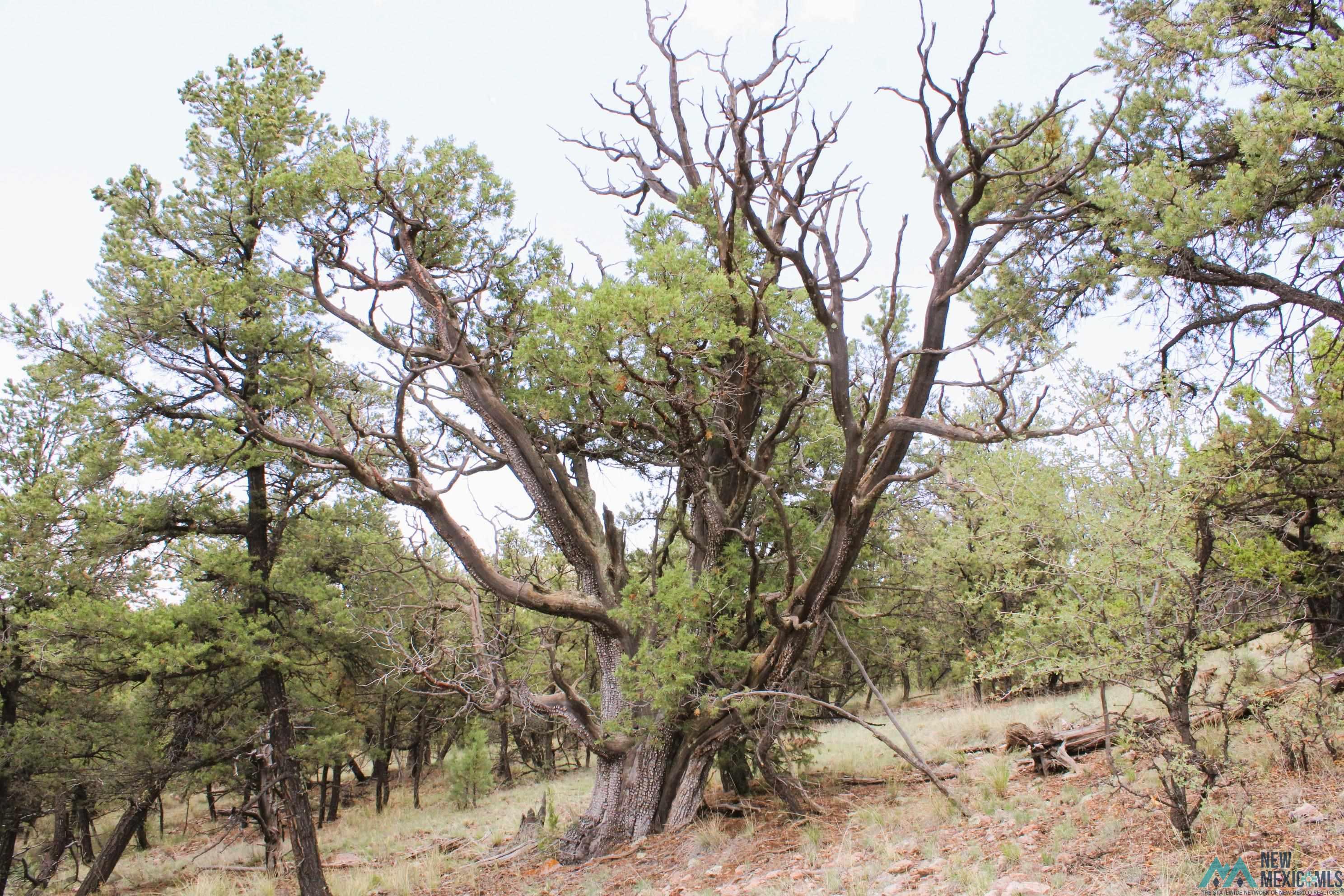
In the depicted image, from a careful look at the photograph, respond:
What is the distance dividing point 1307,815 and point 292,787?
1182 centimetres

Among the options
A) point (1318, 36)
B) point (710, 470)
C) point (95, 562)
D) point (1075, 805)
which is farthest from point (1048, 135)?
point (95, 562)

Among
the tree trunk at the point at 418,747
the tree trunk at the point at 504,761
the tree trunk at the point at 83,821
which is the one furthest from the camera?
the tree trunk at the point at 504,761

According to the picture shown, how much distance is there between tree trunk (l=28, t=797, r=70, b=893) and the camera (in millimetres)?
14125

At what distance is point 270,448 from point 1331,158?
12263 mm

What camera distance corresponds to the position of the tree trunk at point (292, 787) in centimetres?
1049

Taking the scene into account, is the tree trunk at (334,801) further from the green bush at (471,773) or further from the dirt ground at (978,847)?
the dirt ground at (978,847)

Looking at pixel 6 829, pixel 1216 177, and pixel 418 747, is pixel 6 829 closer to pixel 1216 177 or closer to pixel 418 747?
pixel 418 747

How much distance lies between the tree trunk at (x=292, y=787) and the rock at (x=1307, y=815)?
11.0 metres

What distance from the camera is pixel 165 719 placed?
39.7 ft

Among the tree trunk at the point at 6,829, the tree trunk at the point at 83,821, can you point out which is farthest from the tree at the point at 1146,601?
the tree trunk at the point at 6,829

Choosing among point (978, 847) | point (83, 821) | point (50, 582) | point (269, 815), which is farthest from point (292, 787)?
point (83, 821)

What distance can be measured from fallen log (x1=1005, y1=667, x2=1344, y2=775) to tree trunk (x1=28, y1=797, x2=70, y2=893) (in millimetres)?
15965

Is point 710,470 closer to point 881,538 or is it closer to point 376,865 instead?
point 881,538

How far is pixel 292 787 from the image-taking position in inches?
441
